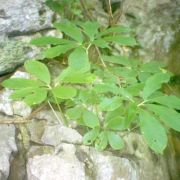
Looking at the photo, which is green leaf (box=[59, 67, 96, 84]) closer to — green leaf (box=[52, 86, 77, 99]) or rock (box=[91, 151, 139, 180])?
green leaf (box=[52, 86, 77, 99])

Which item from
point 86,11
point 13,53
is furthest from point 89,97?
point 86,11

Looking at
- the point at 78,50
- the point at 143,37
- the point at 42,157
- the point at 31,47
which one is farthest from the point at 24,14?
the point at 143,37

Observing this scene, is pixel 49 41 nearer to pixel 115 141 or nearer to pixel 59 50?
pixel 59 50

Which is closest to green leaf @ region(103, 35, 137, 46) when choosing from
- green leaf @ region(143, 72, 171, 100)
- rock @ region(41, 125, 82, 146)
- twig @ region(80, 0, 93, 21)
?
green leaf @ region(143, 72, 171, 100)

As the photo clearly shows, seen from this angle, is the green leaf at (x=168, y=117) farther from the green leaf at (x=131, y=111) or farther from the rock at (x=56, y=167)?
the rock at (x=56, y=167)

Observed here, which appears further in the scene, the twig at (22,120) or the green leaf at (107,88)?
the twig at (22,120)

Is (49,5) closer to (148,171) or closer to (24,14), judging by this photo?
(24,14)

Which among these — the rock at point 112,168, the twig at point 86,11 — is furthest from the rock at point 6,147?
the twig at point 86,11
